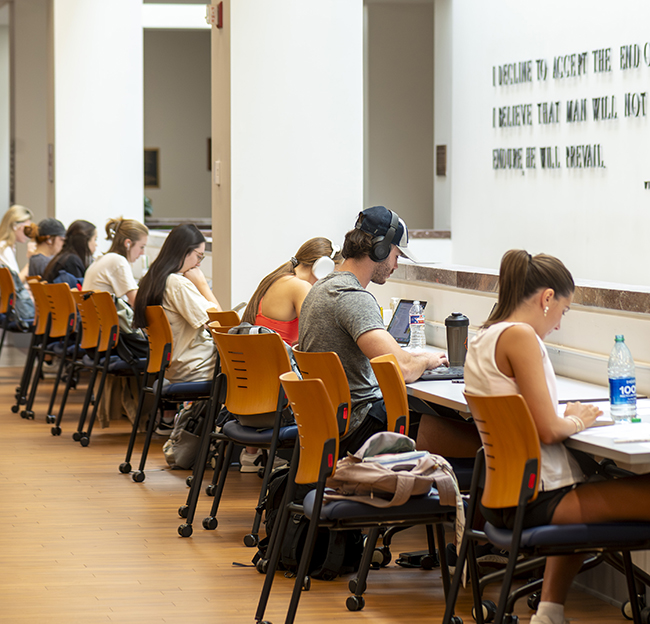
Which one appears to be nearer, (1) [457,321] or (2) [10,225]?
(1) [457,321]

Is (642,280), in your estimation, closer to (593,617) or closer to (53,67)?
(593,617)

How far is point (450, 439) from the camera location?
3422 millimetres

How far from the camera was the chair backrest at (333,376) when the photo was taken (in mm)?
3105

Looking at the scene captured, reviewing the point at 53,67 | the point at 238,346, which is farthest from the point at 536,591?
the point at 53,67

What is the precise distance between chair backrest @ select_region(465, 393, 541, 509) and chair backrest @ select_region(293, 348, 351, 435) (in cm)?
65

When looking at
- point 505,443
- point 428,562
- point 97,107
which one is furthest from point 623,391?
point 97,107

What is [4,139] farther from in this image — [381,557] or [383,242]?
[381,557]

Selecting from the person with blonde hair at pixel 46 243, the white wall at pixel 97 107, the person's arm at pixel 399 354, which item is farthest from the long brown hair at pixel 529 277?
the white wall at pixel 97 107

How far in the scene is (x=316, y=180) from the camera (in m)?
5.73

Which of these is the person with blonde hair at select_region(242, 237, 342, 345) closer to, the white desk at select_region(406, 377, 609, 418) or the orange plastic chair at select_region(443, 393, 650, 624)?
the white desk at select_region(406, 377, 609, 418)

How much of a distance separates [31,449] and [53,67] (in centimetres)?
496

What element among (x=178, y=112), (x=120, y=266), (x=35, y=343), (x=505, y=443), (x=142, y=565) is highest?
(x=178, y=112)

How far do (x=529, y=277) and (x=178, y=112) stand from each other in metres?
13.8

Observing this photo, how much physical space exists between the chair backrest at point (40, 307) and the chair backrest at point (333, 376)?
3.98 m
